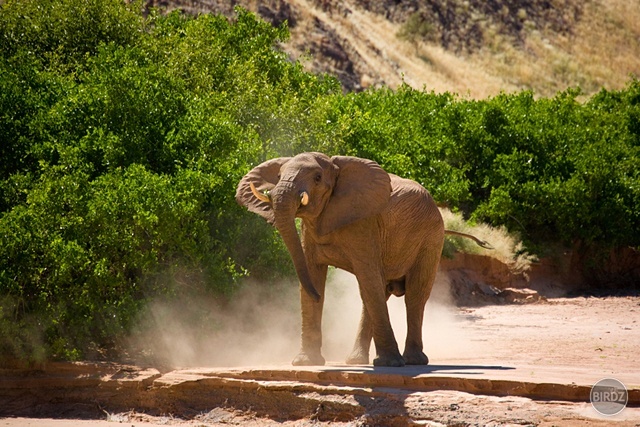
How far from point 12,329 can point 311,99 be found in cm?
1069

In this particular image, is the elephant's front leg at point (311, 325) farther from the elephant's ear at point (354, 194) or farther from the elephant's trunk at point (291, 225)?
the elephant's trunk at point (291, 225)

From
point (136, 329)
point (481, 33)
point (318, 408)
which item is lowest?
point (318, 408)

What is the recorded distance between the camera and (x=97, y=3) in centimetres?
Answer: 2247

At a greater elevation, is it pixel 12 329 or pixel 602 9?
pixel 602 9

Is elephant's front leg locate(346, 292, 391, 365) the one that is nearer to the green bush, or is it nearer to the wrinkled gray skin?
the wrinkled gray skin

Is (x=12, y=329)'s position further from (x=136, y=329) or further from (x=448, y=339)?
(x=448, y=339)

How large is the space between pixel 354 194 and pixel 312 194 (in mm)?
591

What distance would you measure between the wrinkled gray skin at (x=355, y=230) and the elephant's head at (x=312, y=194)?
10 mm

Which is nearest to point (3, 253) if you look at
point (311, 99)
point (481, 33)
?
point (311, 99)

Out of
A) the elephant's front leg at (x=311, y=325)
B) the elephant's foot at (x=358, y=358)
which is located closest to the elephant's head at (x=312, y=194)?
the elephant's front leg at (x=311, y=325)

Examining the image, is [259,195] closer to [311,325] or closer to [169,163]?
[311,325]

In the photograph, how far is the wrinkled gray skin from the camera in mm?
10930

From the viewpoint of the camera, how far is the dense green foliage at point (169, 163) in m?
13.3

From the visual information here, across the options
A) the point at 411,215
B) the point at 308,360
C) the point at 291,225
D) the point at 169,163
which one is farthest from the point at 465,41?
the point at 291,225
